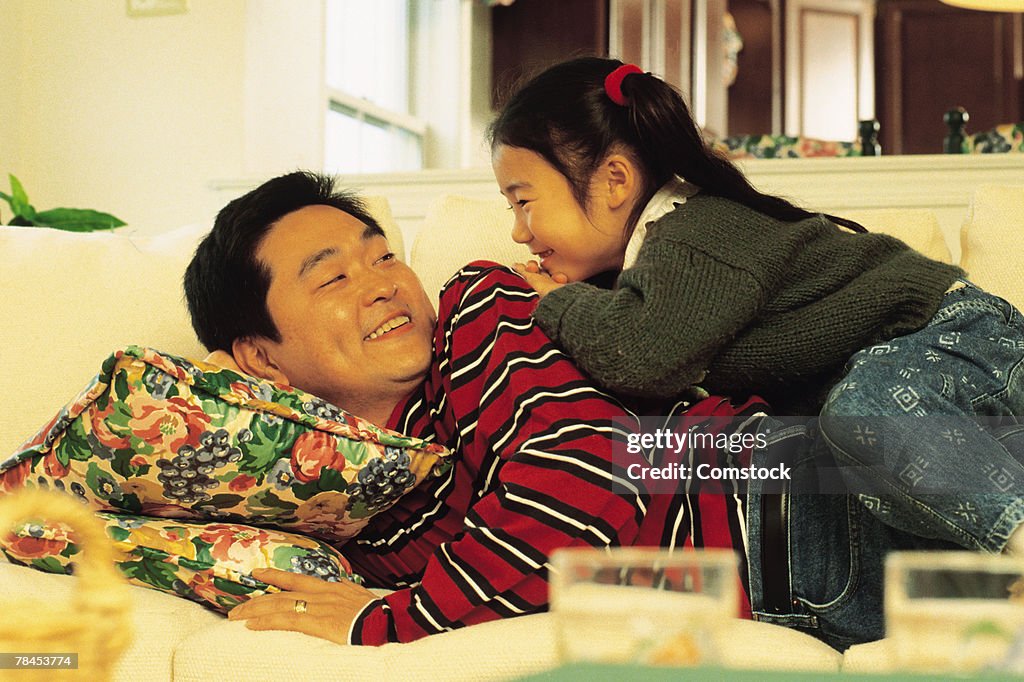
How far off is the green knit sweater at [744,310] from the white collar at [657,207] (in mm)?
110

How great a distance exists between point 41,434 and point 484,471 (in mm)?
522

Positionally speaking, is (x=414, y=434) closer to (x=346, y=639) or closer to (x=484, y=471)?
(x=484, y=471)

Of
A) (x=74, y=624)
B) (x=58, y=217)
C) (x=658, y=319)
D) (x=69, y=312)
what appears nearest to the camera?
(x=74, y=624)

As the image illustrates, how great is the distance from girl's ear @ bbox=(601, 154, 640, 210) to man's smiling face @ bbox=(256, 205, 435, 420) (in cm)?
30

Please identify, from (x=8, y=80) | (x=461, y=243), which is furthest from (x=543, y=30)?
(x=461, y=243)

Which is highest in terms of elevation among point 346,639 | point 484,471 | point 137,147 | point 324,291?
point 137,147

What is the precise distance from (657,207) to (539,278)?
19cm

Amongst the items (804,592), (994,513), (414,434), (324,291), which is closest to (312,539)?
(414,434)

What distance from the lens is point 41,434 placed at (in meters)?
1.28

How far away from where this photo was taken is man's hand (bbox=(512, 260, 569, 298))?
1445mm

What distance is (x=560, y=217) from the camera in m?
1.54

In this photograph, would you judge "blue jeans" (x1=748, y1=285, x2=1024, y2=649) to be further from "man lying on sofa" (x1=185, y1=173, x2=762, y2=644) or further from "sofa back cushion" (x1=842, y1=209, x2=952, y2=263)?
"sofa back cushion" (x1=842, y1=209, x2=952, y2=263)

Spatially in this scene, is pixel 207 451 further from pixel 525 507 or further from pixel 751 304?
pixel 751 304

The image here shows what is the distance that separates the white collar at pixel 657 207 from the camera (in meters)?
1.48
